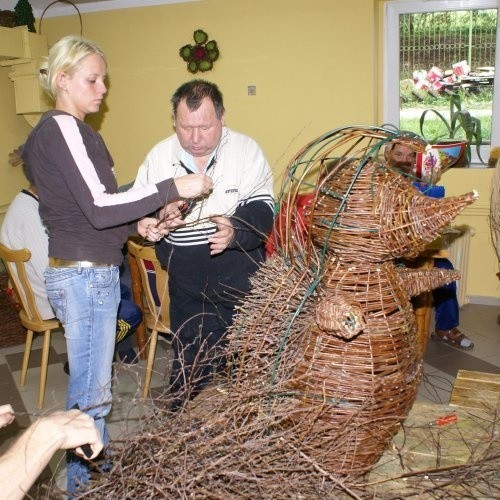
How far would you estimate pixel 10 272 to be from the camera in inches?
120

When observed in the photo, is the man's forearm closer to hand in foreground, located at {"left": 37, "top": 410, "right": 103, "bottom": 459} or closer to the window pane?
hand in foreground, located at {"left": 37, "top": 410, "right": 103, "bottom": 459}

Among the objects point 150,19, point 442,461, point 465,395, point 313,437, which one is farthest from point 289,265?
point 150,19

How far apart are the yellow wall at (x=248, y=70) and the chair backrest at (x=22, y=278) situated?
190 cm

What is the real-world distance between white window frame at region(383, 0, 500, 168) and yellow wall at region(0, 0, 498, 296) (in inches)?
4.6

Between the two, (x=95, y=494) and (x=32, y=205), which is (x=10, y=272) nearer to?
(x=32, y=205)

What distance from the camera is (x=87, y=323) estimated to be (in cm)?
182

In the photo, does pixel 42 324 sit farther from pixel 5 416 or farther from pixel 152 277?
pixel 5 416

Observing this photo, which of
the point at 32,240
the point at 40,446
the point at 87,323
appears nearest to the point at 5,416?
the point at 40,446

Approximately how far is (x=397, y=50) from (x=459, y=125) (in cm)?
72

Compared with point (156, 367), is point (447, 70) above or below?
above

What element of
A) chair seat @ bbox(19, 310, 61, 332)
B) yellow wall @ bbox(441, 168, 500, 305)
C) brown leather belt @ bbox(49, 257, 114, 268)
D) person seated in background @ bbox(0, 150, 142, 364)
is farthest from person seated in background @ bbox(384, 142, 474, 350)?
brown leather belt @ bbox(49, 257, 114, 268)

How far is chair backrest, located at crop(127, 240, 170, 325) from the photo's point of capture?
2.74m

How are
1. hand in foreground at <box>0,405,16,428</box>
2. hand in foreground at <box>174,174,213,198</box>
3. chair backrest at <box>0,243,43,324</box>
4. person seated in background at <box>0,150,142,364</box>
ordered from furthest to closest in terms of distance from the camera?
person seated in background at <box>0,150,142,364</box>, chair backrest at <box>0,243,43,324</box>, hand in foreground at <box>174,174,213,198</box>, hand in foreground at <box>0,405,16,428</box>

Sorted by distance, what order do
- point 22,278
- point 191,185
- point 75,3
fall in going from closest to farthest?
point 191,185
point 22,278
point 75,3
